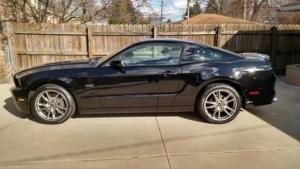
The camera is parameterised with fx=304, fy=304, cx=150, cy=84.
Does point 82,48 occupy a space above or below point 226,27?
below

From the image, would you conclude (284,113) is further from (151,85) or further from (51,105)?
(51,105)

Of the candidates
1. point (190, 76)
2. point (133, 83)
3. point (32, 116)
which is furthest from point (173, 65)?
point (32, 116)

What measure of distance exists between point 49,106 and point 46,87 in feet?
1.09

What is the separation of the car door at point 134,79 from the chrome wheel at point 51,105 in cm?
67

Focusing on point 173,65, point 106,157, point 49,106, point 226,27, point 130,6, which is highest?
point 130,6

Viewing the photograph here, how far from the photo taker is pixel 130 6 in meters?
15.4

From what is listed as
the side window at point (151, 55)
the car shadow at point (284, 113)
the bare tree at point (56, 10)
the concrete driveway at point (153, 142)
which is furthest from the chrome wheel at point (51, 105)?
the bare tree at point (56, 10)

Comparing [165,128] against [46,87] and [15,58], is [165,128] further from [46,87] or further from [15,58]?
[15,58]

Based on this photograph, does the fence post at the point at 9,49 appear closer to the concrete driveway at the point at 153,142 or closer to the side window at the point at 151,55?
the concrete driveway at the point at 153,142

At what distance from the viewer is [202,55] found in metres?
5.34

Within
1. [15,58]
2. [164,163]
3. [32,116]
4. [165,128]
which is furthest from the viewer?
[15,58]

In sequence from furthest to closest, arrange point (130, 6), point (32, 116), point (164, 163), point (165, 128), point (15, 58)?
point (130, 6)
point (15, 58)
point (32, 116)
point (165, 128)
point (164, 163)

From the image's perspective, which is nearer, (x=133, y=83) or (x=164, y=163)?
(x=164, y=163)

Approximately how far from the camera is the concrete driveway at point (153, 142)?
12.4 feet
